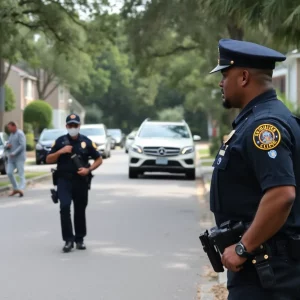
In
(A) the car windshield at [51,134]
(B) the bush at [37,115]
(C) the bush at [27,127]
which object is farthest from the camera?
(C) the bush at [27,127]

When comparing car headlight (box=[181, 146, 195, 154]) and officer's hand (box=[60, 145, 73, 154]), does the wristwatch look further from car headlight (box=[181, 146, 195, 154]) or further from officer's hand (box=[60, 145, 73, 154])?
car headlight (box=[181, 146, 195, 154])

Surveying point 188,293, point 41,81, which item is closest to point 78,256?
point 188,293

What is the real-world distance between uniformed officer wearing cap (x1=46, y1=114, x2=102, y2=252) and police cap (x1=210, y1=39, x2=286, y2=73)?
A: 6447 mm

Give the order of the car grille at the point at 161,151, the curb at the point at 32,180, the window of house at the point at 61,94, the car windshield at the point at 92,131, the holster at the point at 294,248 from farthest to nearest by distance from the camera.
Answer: the window of house at the point at 61,94
the car windshield at the point at 92,131
the car grille at the point at 161,151
the curb at the point at 32,180
the holster at the point at 294,248

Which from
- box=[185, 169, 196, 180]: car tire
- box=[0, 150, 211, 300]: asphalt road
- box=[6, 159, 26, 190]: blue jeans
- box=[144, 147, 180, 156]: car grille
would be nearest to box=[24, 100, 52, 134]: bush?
box=[185, 169, 196, 180]: car tire

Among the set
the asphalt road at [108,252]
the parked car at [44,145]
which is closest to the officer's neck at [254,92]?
the asphalt road at [108,252]

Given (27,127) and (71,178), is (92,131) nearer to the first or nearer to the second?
(27,127)

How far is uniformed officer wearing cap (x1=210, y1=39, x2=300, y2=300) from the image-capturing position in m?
3.42

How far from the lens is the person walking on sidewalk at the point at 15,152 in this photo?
17.7 m

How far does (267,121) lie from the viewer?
350 centimetres

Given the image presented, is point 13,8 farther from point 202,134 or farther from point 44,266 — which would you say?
point 202,134

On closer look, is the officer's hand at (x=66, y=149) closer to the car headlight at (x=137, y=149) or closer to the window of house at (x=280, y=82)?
the car headlight at (x=137, y=149)

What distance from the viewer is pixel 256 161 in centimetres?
347

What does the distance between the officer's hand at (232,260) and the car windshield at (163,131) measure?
20.3m
